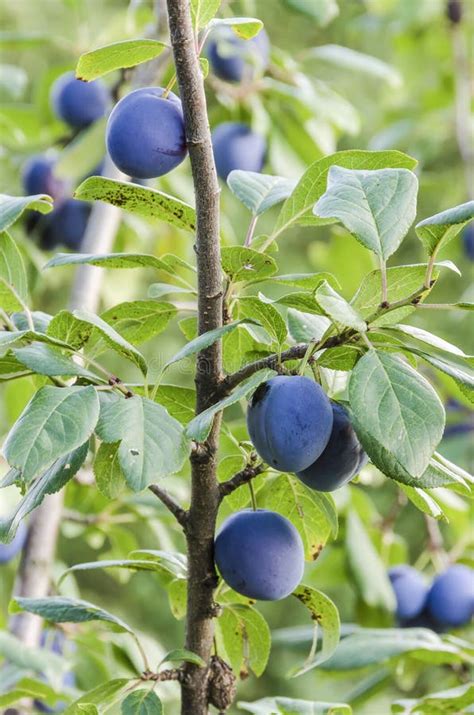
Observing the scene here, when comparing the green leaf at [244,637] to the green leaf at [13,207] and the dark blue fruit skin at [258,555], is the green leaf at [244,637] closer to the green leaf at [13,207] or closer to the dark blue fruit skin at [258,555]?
the dark blue fruit skin at [258,555]

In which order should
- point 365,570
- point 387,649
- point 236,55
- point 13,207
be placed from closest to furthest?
1. point 13,207
2. point 387,649
3. point 365,570
4. point 236,55

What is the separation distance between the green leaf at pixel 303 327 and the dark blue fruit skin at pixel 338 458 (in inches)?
2.1

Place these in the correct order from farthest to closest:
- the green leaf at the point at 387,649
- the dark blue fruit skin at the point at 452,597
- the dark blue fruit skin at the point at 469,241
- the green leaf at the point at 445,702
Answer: the dark blue fruit skin at the point at 469,241 < the dark blue fruit skin at the point at 452,597 < the green leaf at the point at 387,649 < the green leaf at the point at 445,702

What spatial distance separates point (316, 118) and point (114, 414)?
88 cm

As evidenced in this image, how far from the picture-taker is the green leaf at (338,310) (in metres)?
0.40

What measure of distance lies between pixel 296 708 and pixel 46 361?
0.27 meters

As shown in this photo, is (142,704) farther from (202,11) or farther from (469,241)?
(469,241)

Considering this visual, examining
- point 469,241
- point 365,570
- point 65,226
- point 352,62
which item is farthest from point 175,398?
point 469,241

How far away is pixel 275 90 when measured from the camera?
1217mm

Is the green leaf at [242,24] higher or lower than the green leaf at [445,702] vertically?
higher

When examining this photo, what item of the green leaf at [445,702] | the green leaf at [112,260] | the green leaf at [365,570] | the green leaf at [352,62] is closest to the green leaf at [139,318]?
the green leaf at [112,260]

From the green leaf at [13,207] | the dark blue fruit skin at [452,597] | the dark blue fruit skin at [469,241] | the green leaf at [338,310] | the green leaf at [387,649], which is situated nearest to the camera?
the green leaf at [338,310]

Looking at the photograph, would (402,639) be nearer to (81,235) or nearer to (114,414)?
(114,414)

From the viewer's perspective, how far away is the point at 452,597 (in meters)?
1.08
